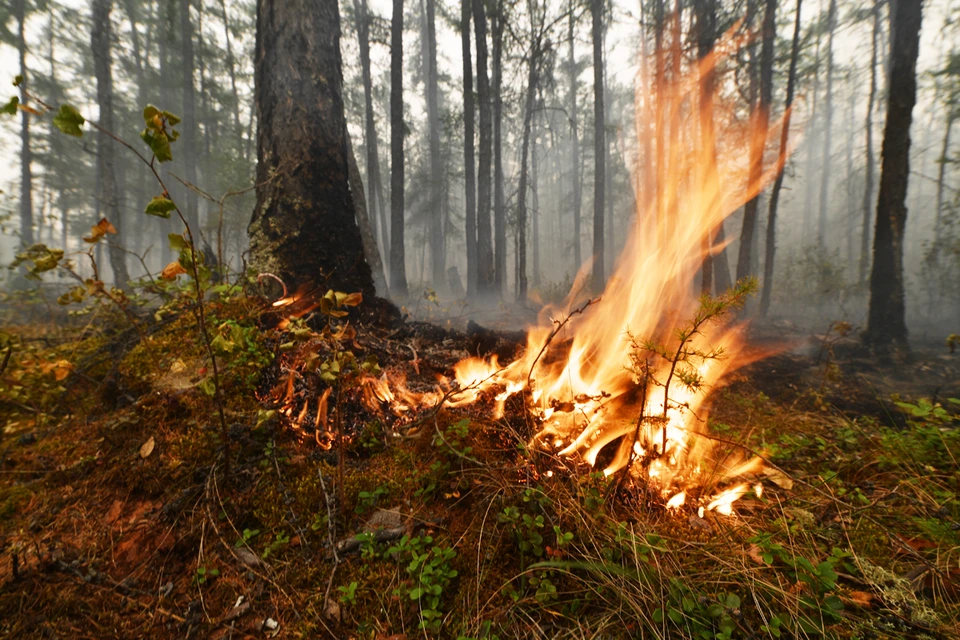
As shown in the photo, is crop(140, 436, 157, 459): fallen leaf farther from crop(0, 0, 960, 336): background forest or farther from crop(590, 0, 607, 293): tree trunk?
crop(590, 0, 607, 293): tree trunk

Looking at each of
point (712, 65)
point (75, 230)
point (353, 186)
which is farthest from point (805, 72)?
point (75, 230)

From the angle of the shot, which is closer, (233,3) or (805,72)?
(805,72)

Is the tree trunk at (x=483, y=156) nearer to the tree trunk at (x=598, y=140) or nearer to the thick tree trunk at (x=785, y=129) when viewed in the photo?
the tree trunk at (x=598, y=140)

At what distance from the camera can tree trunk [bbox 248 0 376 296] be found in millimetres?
4156

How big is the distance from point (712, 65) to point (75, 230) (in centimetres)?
4176

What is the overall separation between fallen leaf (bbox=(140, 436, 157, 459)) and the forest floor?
0.07ft

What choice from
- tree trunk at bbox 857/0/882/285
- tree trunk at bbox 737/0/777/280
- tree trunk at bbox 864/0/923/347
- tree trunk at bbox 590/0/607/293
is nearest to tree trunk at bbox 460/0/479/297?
tree trunk at bbox 590/0/607/293

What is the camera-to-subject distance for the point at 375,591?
1723mm

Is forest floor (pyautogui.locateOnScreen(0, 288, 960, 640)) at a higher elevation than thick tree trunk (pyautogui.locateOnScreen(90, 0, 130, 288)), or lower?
lower

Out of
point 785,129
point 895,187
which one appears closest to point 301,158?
point 895,187

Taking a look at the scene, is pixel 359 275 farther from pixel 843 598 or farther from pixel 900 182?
pixel 900 182

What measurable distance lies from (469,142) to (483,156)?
1537 millimetres

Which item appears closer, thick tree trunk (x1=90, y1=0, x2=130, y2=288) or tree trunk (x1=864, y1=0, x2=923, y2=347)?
tree trunk (x1=864, y1=0, x2=923, y2=347)

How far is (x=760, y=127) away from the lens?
1285cm
